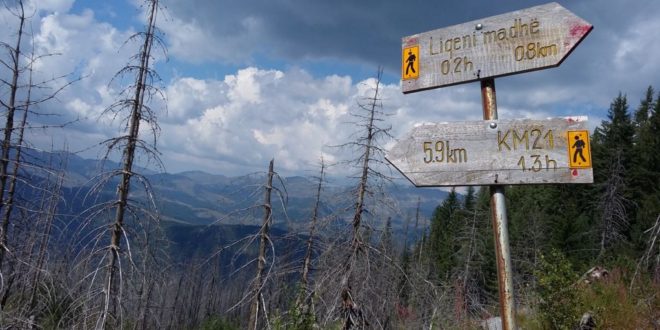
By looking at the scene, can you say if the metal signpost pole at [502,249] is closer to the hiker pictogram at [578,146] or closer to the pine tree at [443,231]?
the hiker pictogram at [578,146]

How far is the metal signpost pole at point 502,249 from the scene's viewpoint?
8.48 feet

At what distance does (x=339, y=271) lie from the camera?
26.8 feet

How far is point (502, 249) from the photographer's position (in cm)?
267

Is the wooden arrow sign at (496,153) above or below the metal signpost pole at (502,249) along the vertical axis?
above

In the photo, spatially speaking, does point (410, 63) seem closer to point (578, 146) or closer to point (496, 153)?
point (496, 153)

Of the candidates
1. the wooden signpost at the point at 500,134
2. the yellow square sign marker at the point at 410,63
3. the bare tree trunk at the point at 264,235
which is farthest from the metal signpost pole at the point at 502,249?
the bare tree trunk at the point at 264,235

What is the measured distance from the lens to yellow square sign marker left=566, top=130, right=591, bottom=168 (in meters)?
2.56

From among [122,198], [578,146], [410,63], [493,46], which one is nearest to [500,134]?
[578,146]

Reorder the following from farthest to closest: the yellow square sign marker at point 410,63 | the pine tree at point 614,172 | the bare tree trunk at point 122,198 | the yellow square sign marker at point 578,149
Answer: the pine tree at point 614,172 < the bare tree trunk at point 122,198 < the yellow square sign marker at point 410,63 < the yellow square sign marker at point 578,149

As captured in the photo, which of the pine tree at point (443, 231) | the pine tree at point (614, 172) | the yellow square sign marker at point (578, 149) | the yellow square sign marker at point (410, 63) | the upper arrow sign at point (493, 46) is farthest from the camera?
the pine tree at point (443, 231)

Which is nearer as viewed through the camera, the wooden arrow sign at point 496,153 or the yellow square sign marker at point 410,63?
the wooden arrow sign at point 496,153

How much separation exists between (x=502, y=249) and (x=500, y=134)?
2.38 ft

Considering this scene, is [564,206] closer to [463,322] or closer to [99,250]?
[463,322]

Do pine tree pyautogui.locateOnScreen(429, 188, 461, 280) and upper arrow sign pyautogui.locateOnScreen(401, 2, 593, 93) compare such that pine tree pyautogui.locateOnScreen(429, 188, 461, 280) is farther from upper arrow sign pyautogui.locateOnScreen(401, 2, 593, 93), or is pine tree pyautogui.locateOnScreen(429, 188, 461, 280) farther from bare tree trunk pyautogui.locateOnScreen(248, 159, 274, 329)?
upper arrow sign pyautogui.locateOnScreen(401, 2, 593, 93)
